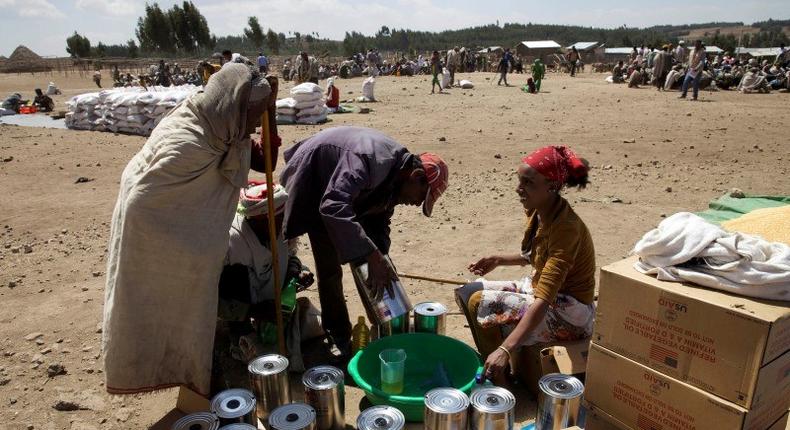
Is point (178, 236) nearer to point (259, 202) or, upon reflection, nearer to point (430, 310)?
point (259, 202)

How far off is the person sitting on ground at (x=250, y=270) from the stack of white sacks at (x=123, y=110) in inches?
333

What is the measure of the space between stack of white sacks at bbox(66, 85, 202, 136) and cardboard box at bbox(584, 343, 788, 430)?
10.2 m

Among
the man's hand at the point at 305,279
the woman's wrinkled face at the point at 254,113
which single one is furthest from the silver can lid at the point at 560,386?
the man's hand at the point at 305,279

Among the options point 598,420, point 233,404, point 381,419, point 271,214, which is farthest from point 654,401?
point 271,214

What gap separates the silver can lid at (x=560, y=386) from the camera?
86.3 inches

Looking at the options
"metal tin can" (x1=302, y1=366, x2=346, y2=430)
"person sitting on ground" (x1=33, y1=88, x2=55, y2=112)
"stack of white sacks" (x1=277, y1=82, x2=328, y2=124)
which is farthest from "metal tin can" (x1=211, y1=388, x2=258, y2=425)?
"person sitting on ground" (x1=33, y1=88, x2=55, y2=112)

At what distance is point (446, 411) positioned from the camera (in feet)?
6.75

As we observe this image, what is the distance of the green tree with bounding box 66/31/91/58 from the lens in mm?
61019

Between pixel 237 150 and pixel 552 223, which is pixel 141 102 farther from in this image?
pixel 552 223

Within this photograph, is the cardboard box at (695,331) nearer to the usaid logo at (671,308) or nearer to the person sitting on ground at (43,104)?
the usaid logo at (671,308)

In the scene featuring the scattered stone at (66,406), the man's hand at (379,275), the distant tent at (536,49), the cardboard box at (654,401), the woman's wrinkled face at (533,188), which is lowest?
the scattered stone at (66,406)

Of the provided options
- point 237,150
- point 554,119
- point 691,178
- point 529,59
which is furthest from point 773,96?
point 529,59

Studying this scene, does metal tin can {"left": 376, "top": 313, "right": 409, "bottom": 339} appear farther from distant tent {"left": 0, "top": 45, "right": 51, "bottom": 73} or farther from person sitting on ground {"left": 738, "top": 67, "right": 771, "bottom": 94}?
distant tent {"left": 0, "top": 45, "right": 51, "bottom": 73}

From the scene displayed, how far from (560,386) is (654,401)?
391 millimetres
